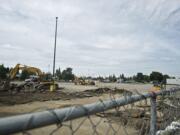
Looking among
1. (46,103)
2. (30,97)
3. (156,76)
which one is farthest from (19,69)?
(156,76)

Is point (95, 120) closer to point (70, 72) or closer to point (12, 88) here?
point (12, 88)

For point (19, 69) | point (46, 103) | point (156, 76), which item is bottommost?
point (46, 103)

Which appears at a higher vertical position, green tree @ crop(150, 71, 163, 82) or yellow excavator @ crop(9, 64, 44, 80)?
green tree @ crop(150, 71, 163, 82)

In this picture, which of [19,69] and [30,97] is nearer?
[30,97]

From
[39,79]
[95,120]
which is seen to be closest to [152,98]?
[95,120]

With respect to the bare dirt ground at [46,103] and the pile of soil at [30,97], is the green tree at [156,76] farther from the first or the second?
the bare dirt ground at [46,103]

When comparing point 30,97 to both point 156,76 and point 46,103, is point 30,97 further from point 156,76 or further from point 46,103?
point 156,76

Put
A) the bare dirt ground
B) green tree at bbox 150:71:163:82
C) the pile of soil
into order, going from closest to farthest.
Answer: the bare dirt ground < the pile of soil < green tree at bbox 150:71:163:82

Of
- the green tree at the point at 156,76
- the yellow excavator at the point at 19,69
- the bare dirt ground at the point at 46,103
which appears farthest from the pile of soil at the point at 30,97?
the green tree at the point at 156,76

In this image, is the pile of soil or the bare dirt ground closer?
the bare dirt ground

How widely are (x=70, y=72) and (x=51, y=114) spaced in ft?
421

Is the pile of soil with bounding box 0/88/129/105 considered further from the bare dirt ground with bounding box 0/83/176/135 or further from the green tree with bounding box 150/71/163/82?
the green tree with bounding box 150/71/163/82

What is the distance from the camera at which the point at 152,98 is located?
3.62 metres

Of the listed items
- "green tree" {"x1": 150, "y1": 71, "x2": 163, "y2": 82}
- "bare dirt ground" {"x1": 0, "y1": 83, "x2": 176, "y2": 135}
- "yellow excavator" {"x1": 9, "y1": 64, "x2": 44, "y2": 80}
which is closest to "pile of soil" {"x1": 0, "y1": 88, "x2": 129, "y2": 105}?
"bare dirt ground" {"x1": 0, "y1": 83, "x2": 176, "y2": 135}
